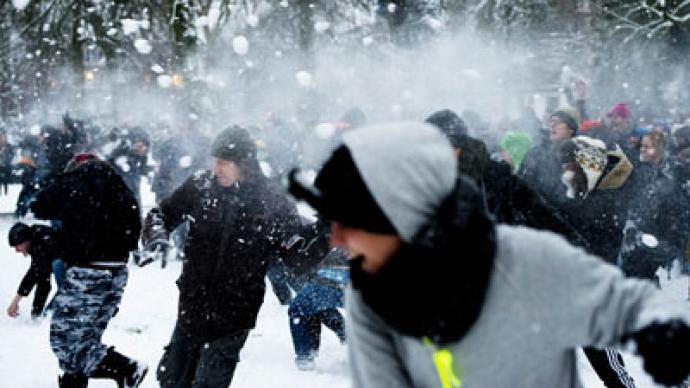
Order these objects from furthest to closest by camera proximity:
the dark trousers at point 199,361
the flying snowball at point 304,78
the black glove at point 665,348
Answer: the flying snowball at point 304,78 < the dark trousers at point 199,361 < the black glove at point 665,348

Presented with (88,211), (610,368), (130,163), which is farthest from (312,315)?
(130,163)

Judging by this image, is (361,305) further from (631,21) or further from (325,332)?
(631,21)

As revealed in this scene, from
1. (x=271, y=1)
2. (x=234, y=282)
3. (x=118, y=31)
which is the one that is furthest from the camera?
(x=271, y=1)

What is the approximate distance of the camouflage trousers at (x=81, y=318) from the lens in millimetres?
4266

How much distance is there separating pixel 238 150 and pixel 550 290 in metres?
2.71

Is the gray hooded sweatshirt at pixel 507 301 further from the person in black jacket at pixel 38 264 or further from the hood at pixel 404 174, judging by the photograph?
the person in black jacket at pixel 38 264

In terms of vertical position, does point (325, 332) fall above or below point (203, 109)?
below

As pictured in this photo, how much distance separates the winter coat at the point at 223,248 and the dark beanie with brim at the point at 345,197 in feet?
7.65

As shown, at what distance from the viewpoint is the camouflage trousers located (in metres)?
4.27

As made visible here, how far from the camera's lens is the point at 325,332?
6785 millimetres

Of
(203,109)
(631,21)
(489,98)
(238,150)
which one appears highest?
(238,150)

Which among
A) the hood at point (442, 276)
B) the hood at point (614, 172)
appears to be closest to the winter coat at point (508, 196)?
the hood at point (614, 172)

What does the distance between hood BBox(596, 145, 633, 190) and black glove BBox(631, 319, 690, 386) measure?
10.8ft

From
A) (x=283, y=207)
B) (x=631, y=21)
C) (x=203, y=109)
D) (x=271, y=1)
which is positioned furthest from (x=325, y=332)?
(x=631, y=21)
